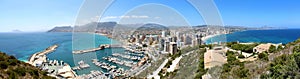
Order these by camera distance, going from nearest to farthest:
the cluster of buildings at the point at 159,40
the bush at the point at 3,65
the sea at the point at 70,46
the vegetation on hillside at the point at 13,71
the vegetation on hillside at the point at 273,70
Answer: the vegetation on hillside at the point at 273,70 → the vegetation on hillside at the point at 13,71 → the bush at the point at 3,65 → the sea at the point at 70,46 → the cluster of buildings at the point at 159,40

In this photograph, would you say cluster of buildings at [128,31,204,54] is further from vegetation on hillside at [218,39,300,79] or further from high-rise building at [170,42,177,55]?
vegetation on hillside at [218,39,300,79]

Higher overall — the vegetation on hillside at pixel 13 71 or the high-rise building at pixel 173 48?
the vegetation on hillside at pixel 13 71

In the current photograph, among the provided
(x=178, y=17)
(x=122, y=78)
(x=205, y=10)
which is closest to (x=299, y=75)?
(x=205, y=10)

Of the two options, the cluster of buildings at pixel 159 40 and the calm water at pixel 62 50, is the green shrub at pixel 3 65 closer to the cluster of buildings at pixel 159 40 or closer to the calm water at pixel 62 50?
the calm water at pixel 62 50

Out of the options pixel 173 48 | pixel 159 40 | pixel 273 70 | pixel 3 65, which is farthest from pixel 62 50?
pixel 273 70

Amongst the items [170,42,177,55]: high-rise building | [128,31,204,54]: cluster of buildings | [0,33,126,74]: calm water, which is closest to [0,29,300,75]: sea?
[0,33,126,74]: calm water

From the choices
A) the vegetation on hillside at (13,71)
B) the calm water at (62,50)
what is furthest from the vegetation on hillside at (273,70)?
the vegetation on hillside at (13,71)

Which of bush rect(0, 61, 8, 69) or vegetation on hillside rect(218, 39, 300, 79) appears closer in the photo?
vegetation on hillside rect(218, 39, 300, 79)

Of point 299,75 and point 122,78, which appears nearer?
point 299,75

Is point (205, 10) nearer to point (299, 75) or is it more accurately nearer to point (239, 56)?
point (299, 75)

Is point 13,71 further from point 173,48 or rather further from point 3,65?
point 173,48

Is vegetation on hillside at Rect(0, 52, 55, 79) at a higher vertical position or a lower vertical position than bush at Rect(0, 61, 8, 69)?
lower
